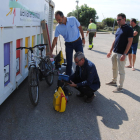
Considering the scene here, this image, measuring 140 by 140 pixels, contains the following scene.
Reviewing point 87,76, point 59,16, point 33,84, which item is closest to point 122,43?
point 87,76

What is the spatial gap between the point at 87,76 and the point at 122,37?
5.30ft

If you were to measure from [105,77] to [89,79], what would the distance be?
2.57m

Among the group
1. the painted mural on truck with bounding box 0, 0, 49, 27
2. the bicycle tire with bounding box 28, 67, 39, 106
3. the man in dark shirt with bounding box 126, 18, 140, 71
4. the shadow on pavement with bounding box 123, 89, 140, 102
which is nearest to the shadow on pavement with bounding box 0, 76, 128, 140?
the bicycle tire with bounding box 28, 67, 39, 106

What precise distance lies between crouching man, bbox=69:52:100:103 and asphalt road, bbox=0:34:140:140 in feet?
0.98

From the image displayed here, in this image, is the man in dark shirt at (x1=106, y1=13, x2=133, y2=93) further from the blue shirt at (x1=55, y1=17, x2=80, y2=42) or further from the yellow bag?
the yellow bag

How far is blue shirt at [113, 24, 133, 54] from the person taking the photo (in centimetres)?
478

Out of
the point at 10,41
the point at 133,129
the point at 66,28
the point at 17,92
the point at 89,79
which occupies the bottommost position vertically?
the point at 133,129

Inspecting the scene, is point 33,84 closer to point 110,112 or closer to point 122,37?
point 110,112

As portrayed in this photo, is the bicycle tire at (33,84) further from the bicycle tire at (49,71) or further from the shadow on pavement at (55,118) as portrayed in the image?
the bicycle tire at (49,71)

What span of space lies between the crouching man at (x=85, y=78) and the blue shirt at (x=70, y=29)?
122 centimetres

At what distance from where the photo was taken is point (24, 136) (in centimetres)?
294

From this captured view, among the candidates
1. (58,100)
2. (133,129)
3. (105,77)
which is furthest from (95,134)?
(105,77)

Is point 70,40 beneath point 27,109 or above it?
above

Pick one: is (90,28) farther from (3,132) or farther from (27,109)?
(3,132)
